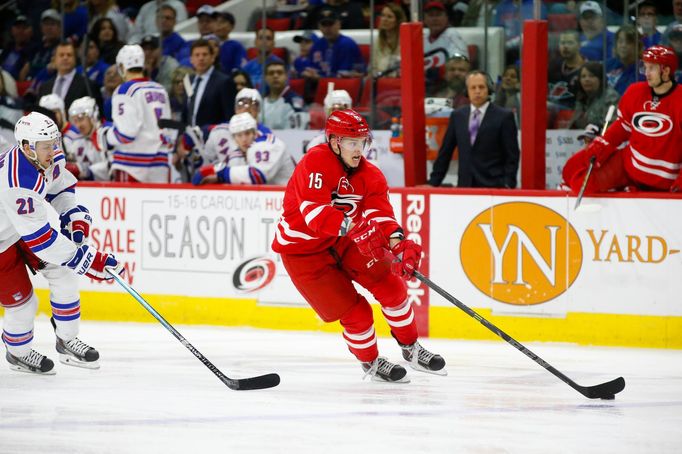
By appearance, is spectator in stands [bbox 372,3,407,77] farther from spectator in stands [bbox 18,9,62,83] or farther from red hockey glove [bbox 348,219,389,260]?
red hockey glove [bbox 348,219,389,260]

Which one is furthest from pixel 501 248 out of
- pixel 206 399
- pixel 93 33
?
pixel 93 33

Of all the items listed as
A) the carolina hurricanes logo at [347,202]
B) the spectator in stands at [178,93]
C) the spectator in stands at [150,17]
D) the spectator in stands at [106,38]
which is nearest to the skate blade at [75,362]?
the carolina hurricanes logo at [347,202]

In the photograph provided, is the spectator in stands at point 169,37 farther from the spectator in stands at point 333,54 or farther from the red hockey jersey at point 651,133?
the red hockey jersey at point 651,133

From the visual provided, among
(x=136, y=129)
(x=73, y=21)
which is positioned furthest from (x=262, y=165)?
(x=73, y=21)

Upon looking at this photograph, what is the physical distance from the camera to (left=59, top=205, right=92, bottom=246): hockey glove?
210 inches

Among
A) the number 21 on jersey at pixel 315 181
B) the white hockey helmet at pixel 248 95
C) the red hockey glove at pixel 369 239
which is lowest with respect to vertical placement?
the red hockey glove at pixel 369 239

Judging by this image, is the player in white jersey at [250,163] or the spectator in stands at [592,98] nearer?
the player in white jersey at [250,163]

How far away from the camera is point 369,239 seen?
4.75m

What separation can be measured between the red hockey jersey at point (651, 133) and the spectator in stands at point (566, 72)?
1061 millimetres

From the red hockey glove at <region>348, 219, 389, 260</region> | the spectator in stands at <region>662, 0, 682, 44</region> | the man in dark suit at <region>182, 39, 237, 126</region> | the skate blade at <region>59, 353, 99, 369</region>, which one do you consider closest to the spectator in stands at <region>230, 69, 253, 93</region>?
the man in dark suit at <region>182, 39, 237, 126</region>

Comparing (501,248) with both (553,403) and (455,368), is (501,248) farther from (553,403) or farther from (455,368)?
(553,403)

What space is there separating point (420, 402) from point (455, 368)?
0.84 metres

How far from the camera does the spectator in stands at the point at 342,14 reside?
8227mm

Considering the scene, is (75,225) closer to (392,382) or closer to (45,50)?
(392,382)
